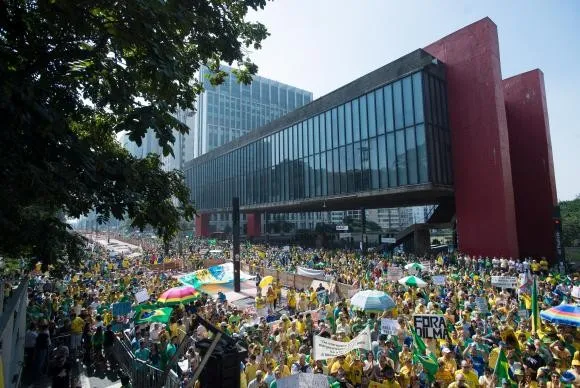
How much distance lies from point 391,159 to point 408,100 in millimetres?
5118

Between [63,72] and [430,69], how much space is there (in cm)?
2950

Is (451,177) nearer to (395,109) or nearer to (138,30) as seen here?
(395,109)

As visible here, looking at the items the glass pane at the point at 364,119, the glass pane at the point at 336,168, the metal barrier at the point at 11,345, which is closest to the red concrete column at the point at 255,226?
the glass pane at the point at 336,168

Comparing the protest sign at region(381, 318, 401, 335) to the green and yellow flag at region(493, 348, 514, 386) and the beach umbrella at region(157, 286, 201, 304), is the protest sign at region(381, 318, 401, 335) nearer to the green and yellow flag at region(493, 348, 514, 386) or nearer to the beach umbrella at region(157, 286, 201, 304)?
the green and yellow flag at region(493, 348, 514, 386)

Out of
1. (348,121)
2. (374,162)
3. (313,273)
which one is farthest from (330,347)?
(348,121)

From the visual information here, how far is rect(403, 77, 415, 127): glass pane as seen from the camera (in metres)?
30.3

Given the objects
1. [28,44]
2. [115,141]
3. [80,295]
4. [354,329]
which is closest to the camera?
[28,44]

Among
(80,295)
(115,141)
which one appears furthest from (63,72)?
(80,295)

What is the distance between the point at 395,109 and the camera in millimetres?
31781

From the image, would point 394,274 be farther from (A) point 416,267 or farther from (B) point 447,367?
(B) point 447,367

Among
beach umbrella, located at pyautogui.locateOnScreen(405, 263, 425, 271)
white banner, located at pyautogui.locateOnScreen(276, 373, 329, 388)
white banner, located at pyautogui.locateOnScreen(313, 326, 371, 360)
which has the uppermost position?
beach umbrella, located at pyautogui.locateOnScreen(405, 263, 425, 271)

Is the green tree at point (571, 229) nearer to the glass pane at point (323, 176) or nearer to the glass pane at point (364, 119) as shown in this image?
the glass pane at point (323, 176)

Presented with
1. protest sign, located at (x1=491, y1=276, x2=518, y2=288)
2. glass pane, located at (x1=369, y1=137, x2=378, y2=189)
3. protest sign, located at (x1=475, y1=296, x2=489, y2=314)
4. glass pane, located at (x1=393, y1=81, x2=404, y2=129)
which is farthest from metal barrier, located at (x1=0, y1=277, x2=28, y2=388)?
glass pane, located at (x1=393, y1=81, x2=404, y2=129)

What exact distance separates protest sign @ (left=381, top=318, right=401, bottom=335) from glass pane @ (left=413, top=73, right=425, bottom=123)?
22671 millimetres
